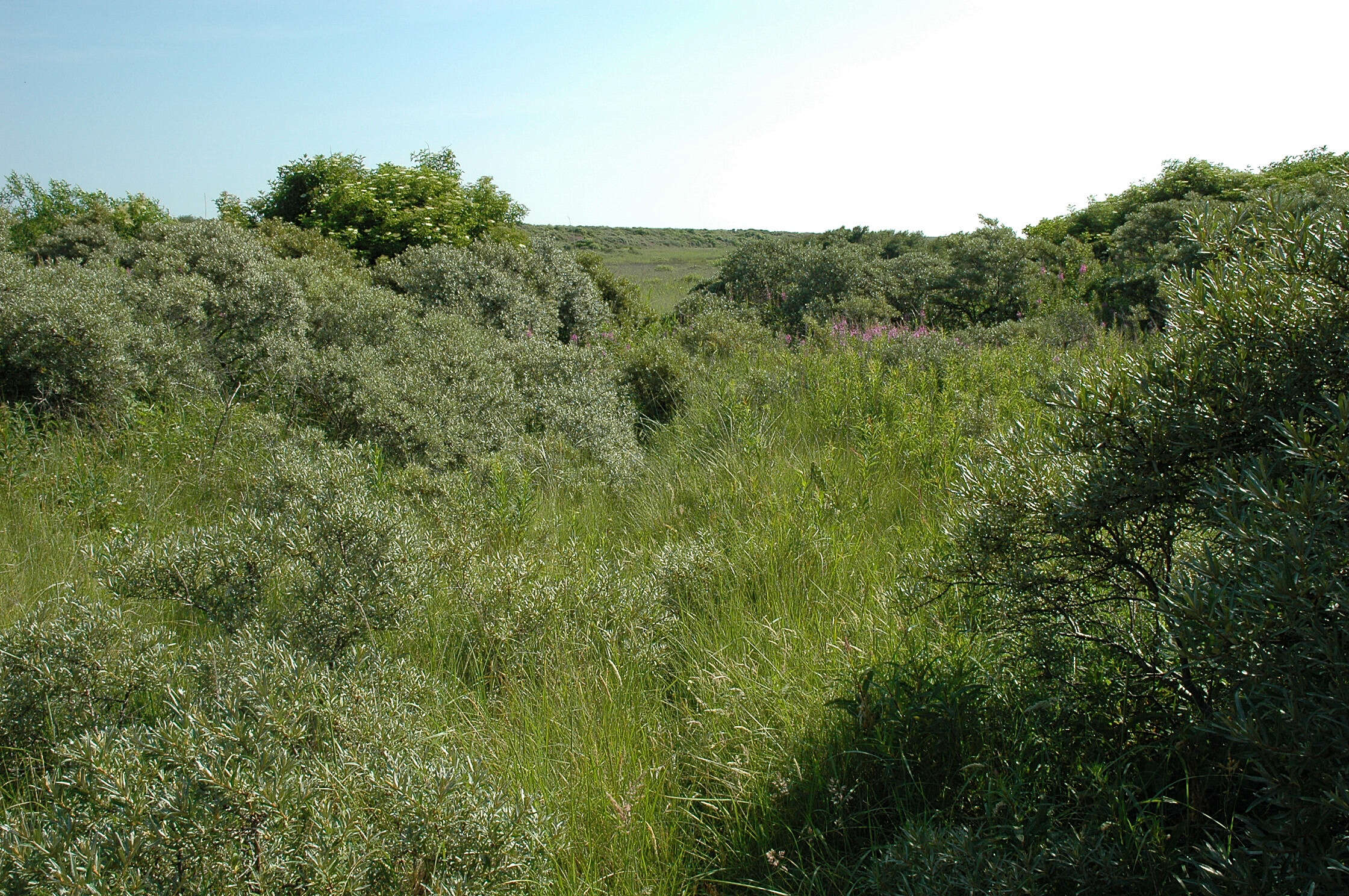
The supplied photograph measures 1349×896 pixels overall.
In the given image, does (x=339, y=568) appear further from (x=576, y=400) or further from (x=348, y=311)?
(x=348, y=311)

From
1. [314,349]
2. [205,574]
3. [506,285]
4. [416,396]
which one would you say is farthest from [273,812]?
[506,285]

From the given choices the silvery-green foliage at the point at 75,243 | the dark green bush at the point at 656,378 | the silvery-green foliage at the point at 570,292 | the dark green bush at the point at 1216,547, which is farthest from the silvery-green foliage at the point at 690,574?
the silvery-green foliage at the point at 75,243

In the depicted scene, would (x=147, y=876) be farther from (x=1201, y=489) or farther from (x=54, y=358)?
(x=54, y=358)

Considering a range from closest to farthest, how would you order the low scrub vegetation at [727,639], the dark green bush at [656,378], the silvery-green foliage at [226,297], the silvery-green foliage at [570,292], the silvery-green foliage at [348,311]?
the low scrub vegetation at [727,639], the silvery-green foliage at [226,297], the silvery-green foliage at [348,311], the dark green bush at [656,378], the silvery-green foliage at [570,292]

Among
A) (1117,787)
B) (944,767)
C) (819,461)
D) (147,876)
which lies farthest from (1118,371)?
(819,461)

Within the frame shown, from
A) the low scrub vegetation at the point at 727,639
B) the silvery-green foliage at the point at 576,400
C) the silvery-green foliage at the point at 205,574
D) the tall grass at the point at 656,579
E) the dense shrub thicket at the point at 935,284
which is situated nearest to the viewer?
the low scrub vegetation at the point at 727,639

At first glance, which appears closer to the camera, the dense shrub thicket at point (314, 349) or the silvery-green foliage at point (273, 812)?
the silvery-green foliage at point (273, 812)

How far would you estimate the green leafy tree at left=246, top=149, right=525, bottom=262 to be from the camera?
12.1 metres

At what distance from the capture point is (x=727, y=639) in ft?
10.5

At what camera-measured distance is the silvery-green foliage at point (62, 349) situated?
18.4 feet

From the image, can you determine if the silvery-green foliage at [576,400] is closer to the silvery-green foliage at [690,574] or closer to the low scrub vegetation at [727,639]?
the low scrub vegetation at [727,639]

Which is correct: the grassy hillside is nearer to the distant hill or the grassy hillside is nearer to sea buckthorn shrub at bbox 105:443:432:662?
the distant hill

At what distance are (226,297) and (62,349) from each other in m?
1.87

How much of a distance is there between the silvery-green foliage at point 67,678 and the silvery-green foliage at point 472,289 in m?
6.67
